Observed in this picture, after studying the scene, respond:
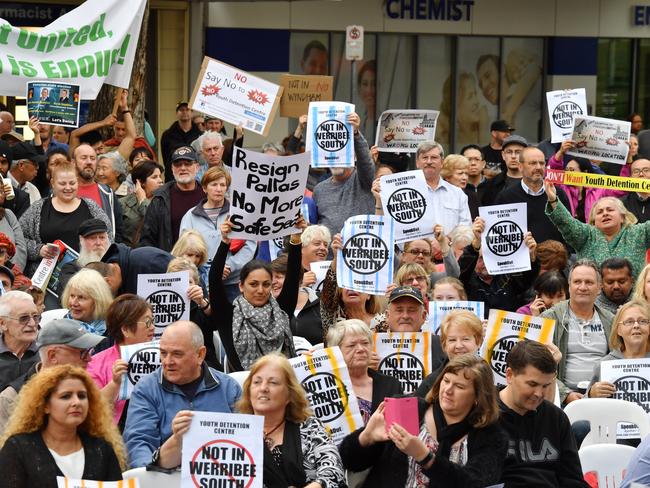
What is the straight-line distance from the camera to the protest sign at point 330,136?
38.1 feet

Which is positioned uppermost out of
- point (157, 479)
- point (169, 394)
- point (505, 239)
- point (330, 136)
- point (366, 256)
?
point (330, 136)

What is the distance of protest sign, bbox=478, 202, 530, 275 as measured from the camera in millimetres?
10461

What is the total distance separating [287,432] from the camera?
22.2 feet

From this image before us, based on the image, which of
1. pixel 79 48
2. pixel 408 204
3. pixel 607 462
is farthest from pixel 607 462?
pixel 79 48

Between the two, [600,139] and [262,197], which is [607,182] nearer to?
[600,139]

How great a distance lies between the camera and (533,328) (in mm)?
8625

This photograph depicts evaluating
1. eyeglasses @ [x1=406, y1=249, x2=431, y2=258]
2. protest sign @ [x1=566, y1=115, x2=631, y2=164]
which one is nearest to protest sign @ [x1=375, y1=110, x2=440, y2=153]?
protest sign @ [x1=566, y1=115, x2=631, y2=164]

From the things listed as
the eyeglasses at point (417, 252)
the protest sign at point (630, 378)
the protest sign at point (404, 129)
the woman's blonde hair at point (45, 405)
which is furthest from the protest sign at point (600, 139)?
the woman's blonde hair at point (45, 405)

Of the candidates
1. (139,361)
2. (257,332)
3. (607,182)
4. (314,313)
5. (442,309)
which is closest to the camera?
(139,361)

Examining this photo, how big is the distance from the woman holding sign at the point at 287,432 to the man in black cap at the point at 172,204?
450cm

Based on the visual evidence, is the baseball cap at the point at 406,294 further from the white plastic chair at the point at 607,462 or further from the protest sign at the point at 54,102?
the protest sign at the point at 54,102

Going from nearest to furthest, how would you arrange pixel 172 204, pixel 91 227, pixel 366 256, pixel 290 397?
pixel 290 397 → pixel 366 256 → pixel 91 227 → pixel 172 204

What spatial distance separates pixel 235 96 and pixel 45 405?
6799 mm

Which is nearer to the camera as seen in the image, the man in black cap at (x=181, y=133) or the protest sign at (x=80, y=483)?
the protest sign at (x=80, y=483)
